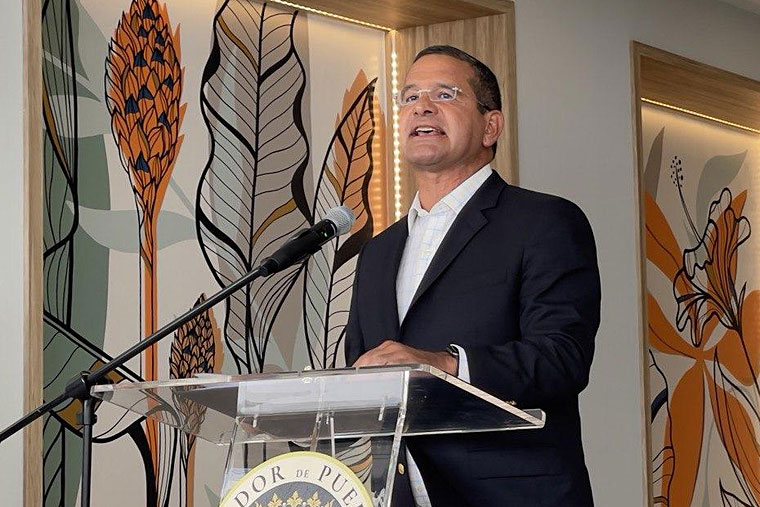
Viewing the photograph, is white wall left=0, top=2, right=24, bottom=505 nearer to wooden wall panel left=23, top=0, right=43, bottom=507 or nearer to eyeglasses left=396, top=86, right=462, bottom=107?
wooden wall panel left=23, top=0, right=43, bottom=507

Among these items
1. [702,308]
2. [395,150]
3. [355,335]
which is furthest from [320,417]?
[702,308]

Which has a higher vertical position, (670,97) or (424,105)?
(670,97)

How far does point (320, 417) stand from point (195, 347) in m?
2.21

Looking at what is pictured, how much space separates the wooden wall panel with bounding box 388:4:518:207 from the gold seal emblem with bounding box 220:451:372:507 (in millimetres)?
2881

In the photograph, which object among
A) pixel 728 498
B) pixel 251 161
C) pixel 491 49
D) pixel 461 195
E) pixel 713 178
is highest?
pixel 491 49

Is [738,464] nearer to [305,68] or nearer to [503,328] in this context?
[305,68]

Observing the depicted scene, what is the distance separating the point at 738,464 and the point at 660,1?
228 cm

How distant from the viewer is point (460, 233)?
7.93ft

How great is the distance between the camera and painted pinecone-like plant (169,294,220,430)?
382 cm

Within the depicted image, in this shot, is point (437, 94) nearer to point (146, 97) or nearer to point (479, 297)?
point (479, 297)

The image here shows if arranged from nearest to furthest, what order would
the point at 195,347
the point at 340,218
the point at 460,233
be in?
1. the point at 340,218
2. the point at 460,233
3. the point at 195,347

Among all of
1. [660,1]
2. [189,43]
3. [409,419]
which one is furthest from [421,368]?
[660,1]

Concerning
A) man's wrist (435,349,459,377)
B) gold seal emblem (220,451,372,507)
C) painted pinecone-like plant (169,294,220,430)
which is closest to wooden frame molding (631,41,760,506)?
painted pinecone-like plant (169,294,220,430)

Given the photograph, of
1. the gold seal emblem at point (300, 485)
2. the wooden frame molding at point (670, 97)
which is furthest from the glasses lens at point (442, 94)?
the wooden frame molding at point (670, 97)
